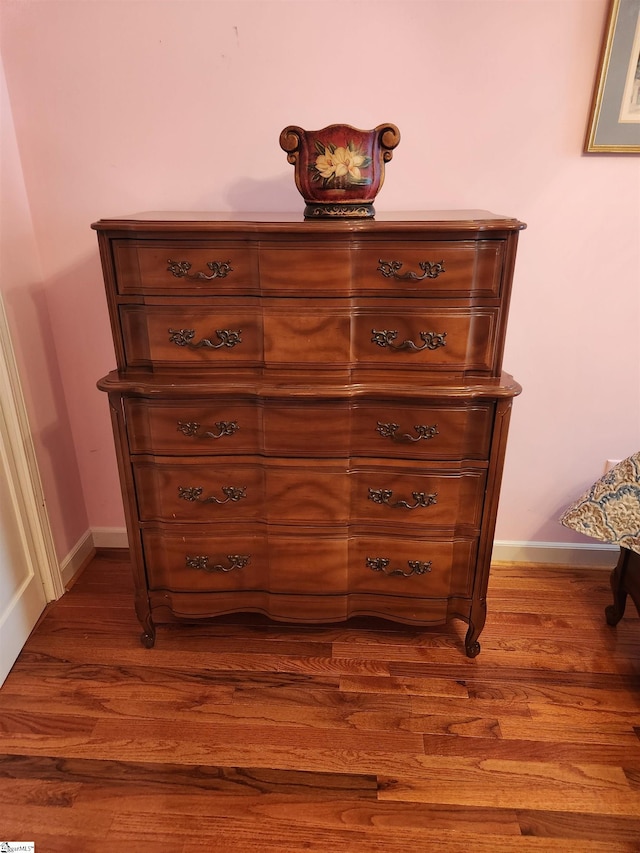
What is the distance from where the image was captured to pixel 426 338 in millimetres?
1481

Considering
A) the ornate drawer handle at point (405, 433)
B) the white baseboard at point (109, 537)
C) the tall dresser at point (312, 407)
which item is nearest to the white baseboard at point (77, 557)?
the white baseboard at point (109, 537)

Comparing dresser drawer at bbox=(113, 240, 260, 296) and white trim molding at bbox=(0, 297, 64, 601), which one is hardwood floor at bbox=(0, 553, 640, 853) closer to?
white trim molding at bbox=(0, 297, 64, 601)

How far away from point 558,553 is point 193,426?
63.5 inches

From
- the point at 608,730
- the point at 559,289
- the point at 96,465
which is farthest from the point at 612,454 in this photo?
the point at 96,465

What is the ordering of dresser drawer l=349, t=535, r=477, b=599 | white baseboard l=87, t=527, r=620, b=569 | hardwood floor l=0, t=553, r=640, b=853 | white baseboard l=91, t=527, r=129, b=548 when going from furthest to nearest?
white baseboard l=91, t=527, r=129, b=548, white baseboard l=87, t=527, r=620, b=569, dresser drawer l=349, t=535, r=477, b=599, hardwood floor l=0, t=553, r=640, b=853

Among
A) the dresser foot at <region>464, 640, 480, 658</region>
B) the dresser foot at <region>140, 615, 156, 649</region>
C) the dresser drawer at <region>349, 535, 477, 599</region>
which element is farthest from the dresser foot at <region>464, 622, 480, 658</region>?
the dresser foot at <region>140, 615, 156, 649</region>

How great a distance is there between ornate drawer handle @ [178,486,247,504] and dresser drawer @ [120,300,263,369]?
0.36 meters

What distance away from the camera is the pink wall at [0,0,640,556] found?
5.61 ft

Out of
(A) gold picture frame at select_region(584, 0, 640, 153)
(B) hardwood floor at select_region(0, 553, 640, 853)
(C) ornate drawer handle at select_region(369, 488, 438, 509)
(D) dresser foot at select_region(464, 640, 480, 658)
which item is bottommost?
(B) hardwood floor at select_region(0, 553, 640, 853)

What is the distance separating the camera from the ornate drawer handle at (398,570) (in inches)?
66.9

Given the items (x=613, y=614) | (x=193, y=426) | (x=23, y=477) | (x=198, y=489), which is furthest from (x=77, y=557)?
(x=613, y=614)

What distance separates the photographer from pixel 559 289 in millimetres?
1945

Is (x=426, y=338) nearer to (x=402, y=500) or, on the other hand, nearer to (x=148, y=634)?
(x=402, y=500)

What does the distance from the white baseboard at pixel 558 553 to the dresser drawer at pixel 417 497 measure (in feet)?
2.56
